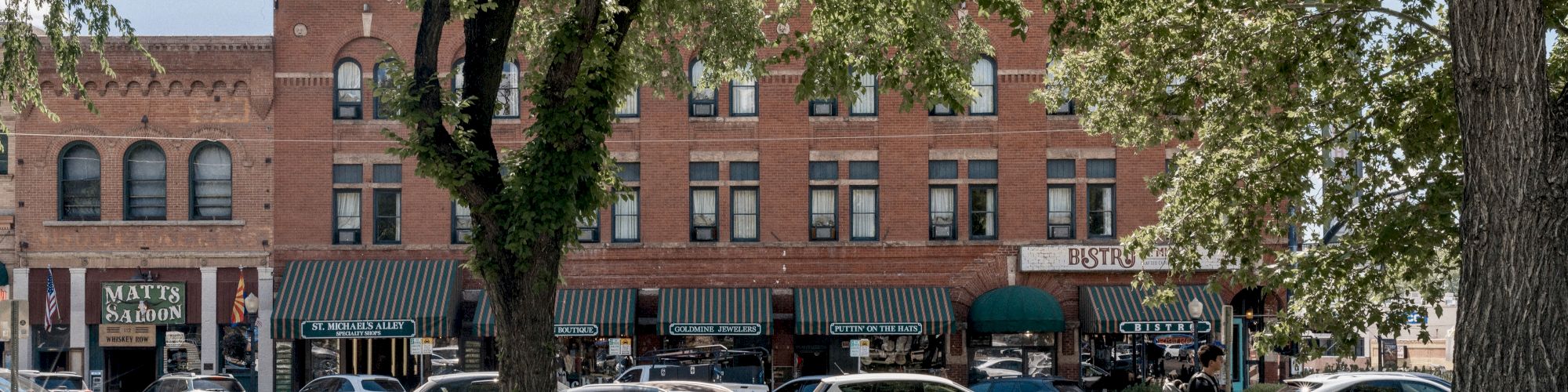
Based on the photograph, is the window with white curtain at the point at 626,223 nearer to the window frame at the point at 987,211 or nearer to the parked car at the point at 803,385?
the window frame at the point at 987,211

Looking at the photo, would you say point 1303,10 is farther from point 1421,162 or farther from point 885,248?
point 885,248

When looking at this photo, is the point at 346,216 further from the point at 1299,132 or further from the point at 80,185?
the point at 1299,132

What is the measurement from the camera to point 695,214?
34156mm

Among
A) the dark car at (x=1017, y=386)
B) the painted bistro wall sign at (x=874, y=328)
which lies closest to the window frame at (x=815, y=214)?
the painted bistro wall sign at (x=874, y=328)

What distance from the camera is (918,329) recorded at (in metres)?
32.4

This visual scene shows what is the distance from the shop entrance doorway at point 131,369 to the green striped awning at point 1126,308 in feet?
67.8

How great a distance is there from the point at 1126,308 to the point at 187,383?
1900 centimetres

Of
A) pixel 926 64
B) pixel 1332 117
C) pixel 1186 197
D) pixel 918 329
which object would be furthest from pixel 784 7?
pixel 918 329

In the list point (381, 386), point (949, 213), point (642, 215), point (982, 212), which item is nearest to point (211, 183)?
point (381, 386)

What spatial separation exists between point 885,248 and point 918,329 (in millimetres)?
2302

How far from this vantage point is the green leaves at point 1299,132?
639 inches

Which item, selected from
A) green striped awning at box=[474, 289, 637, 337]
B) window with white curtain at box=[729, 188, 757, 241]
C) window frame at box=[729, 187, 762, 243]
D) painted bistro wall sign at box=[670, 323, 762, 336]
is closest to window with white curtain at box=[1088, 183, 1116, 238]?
window frame at box=[729, 187, 762, 243]

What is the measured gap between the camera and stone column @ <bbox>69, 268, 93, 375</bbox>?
32.9 m

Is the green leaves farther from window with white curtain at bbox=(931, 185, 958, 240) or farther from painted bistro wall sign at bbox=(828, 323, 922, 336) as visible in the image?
window with white curtain at bbox=(931, 185, 958, 240)
